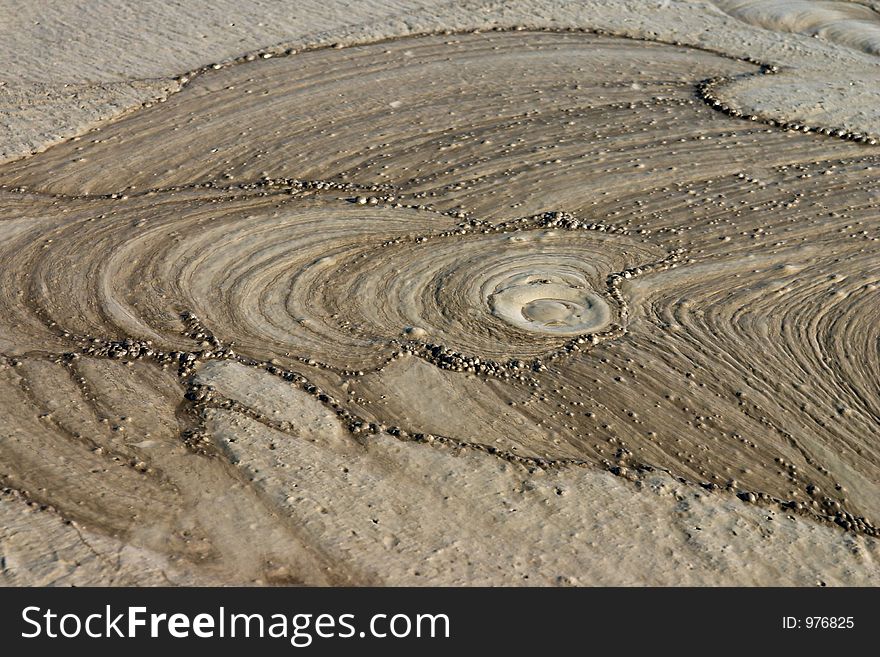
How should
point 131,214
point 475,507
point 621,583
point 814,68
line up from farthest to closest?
1. point 814,68
2. point 131,214
3. point 475,507
4. point 621,583

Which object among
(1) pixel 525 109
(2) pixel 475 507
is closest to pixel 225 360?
(2) pixel 475 507

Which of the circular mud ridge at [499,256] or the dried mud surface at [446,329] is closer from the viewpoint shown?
the dried mud surface at [446,329]

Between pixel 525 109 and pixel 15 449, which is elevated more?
pixel 525 109

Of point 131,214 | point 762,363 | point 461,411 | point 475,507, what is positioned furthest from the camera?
point 131,214

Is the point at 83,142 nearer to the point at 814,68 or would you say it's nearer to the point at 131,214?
the point at 131,214
